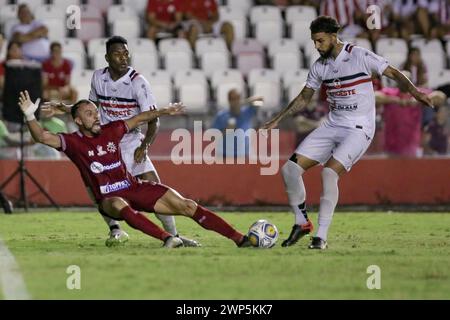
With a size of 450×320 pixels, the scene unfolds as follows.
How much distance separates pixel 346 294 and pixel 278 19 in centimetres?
1370

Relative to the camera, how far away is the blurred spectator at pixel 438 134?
60.5ft

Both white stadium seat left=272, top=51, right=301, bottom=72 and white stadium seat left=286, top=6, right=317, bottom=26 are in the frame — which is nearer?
white stadium seat left=272, top=51, right=301, bottom=72

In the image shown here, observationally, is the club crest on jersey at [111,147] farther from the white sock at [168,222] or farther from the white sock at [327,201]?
the white sock at [327,201]

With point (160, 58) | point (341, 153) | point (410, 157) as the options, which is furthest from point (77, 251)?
point (160, 58)

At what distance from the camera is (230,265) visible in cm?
1118

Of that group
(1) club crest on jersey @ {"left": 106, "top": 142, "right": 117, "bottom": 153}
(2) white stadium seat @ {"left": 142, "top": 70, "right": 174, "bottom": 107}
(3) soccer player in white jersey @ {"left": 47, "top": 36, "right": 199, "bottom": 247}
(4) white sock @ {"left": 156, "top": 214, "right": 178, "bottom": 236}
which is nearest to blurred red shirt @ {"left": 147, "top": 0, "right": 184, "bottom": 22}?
(2) white stadium seat @ {"left": 142, "top": 70, "right": 174, "bottom": 107}

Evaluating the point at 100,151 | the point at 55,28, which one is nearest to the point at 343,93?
the point at 100,151

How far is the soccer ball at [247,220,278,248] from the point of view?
41.4 ft

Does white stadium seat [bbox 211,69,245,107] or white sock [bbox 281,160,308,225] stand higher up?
white stadium seat [bbox 211,69,245,107]

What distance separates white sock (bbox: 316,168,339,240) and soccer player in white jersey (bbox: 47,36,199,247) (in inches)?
51.9

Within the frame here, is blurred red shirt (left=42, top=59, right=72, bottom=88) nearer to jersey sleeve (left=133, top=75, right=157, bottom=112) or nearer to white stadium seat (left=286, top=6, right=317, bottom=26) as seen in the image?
white stadium seat (left=286, top=6, right=317, bottom=26)

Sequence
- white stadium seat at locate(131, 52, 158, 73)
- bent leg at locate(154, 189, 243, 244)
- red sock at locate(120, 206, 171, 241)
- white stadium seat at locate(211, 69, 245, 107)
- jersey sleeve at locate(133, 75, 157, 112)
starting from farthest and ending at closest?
1. white stadium seat at locate(131, 52, 158, 73)
2. white stadium seat at locate(211, 69, 245, 107)
3. jersey sleeve at locate(133, 75, 157, 112)
4. bent leg at locate(154, 189, 243, 244)
5. red sock at locate(120, 206, 171, 241)

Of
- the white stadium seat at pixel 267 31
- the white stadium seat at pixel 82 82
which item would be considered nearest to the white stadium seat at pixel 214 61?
the white stadium seat at pixel 267 31

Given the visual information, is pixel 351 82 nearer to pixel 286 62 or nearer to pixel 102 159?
pixel 102 159
